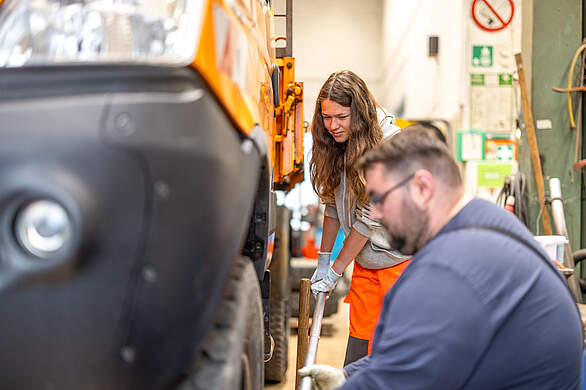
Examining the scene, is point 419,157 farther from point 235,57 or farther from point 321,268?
point 321,268

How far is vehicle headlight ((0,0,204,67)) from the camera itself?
1227 mm

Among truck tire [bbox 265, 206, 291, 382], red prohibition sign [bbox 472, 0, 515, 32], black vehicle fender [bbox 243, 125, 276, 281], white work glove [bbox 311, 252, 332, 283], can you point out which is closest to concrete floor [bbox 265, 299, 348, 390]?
truck tire [bbox 265, 206, 291, 382]

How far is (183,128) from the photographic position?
45.1 inches

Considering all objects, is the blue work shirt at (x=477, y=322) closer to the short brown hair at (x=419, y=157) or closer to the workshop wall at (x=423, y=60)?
the short brown hair at (x=419, y=157)

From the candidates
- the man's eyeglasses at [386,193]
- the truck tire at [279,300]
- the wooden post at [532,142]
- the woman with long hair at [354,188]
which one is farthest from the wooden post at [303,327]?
the wooden post at [532,142]

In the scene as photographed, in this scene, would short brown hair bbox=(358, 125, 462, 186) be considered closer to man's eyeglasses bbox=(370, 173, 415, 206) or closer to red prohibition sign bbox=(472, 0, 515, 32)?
man's eyeglasses bbox=(370, 173, 415, 206)

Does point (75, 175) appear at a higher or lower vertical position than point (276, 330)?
higher

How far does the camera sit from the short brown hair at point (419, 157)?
5.74 ft

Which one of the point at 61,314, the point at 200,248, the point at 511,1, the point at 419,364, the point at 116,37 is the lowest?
the point at 419,364

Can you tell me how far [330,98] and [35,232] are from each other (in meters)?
1.96

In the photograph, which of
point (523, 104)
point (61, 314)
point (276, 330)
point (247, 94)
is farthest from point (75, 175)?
point (523, 104)

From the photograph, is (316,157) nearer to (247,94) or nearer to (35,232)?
(247,94)

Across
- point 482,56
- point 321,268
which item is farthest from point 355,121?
point 482,56

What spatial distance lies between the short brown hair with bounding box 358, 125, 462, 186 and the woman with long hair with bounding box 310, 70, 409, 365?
1.06 meters
